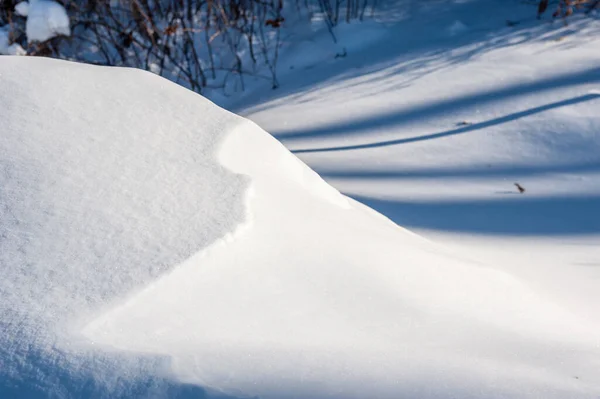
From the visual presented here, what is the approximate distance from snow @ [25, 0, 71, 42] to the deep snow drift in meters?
2.52

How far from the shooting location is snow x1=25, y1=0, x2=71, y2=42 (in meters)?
4.15

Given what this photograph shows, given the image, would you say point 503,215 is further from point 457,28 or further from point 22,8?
point 22,8

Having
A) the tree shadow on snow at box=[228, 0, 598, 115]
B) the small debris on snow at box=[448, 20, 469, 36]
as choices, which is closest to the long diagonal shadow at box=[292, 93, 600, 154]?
the tree shadow on snow at box=[228, 0, 598, 115]

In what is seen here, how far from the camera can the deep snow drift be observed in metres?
1.09

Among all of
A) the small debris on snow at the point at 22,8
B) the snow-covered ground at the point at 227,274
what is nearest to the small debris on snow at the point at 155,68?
the small debris on snow at the point at 22,8

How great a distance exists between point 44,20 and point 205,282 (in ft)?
11.2

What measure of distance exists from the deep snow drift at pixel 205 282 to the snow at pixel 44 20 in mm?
2524

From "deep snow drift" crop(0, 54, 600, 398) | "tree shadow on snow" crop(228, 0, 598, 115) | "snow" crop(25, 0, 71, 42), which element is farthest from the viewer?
"tree shadow on snow" crop(228, 0, 598, 115)

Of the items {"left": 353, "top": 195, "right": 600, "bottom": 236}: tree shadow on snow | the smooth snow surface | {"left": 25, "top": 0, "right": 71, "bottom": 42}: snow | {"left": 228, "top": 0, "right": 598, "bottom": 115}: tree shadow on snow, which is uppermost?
the smooth snow surface

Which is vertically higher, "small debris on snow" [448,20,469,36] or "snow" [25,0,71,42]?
"snow" [25,0,71,42]

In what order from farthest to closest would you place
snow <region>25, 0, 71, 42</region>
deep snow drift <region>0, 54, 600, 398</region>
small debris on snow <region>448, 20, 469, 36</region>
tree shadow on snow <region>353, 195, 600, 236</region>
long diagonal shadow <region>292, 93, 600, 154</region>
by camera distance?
1. small debris on snow <region>448, 20, 469, 36</region>
2. snow <region>25, 0, 71, 42</region>
3. long diagonal shadow <region>292, 93, 600, 154</region>
4. tree shadow on snow <region>353, 195, 600, 236</region>
5. deep snow drift <region>0, 54, 600, 398</region>

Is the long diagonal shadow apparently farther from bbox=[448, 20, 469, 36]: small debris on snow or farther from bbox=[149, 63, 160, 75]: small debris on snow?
bbox=[149, 63, 160, 75]: small debris on snow

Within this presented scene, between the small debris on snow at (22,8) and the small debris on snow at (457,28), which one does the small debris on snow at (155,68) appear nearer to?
the small debris on snow at (22,8)

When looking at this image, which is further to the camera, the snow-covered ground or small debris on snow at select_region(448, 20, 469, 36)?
small debris on snow at select_region(448, 20, 469, 36)
